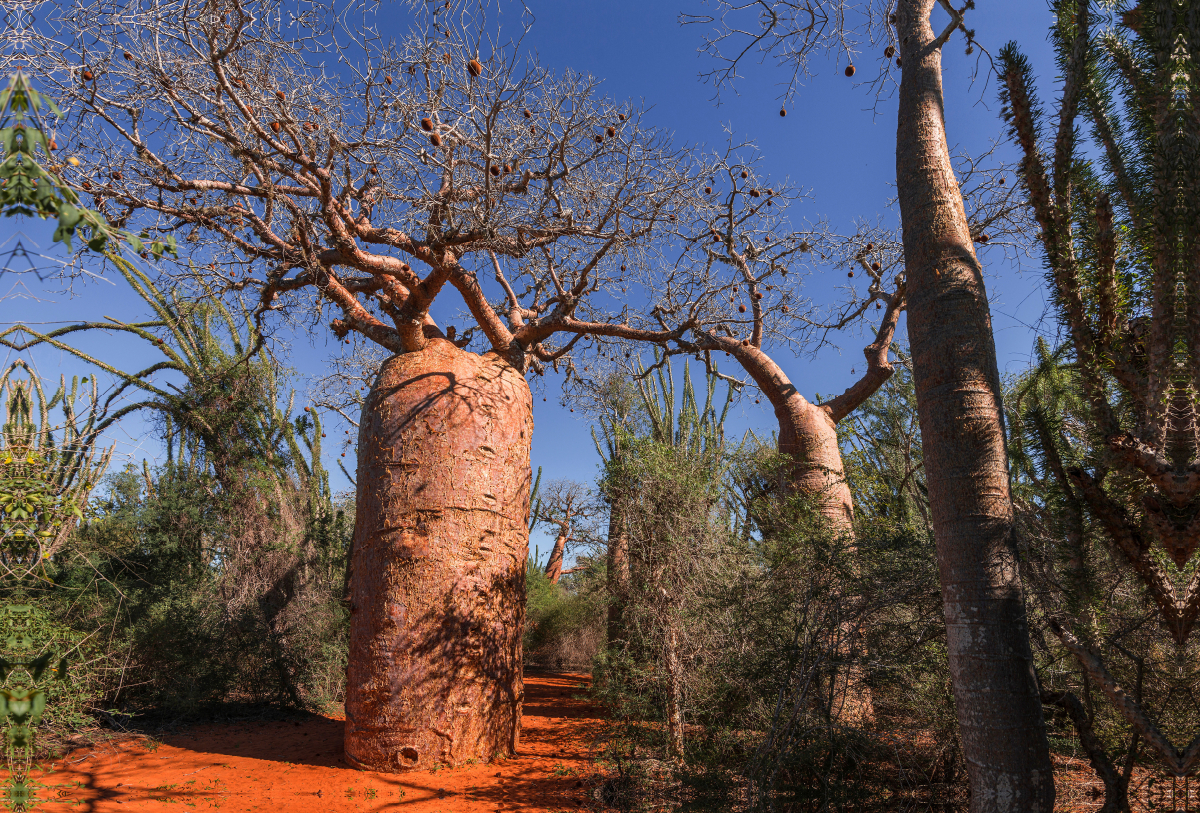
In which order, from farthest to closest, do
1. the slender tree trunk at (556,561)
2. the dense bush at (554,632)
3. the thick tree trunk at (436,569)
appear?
the slender tree trunk at (556,561), the dense bush at (554,632), the thick tree trunk at (436,569)

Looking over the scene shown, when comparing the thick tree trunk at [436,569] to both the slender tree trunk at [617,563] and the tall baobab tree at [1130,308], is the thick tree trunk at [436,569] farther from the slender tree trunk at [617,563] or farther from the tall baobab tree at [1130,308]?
the tall baobab tree at [1130,308]

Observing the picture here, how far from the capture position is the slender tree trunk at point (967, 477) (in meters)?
2.25

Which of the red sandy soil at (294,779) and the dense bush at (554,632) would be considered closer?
the red sandy soil at (294,779)

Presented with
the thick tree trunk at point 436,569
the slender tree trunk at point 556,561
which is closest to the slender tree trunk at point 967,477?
the thick tree trunk at point 436,569

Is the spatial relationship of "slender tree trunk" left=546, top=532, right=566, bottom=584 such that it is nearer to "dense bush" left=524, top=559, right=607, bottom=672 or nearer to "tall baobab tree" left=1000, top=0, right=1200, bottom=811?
"dense bush" left=524, top=559, right=607, bottom=672

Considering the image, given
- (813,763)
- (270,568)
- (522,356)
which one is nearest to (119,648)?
(270,568)

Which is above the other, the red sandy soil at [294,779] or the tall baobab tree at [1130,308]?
the tall baobab tree at [1130,308]

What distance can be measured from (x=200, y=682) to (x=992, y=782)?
25.5 feet

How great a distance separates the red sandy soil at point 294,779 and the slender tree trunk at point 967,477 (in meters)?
2.72

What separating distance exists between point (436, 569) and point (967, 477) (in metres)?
3.85

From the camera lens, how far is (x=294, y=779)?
4.47 meters

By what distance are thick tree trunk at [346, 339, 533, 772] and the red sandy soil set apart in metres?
0.28

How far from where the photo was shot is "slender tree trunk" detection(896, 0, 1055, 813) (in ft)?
7.37

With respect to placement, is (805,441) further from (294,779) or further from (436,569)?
(294,779)
